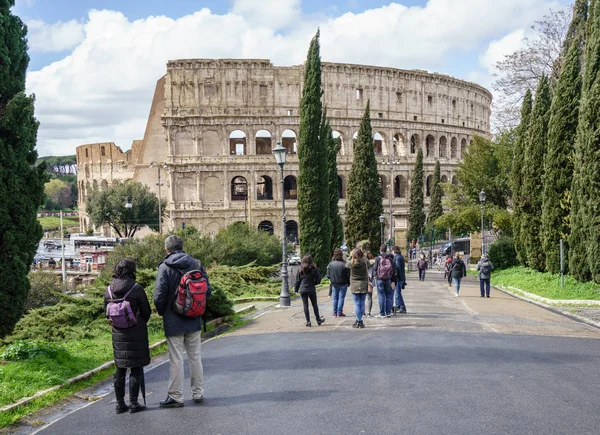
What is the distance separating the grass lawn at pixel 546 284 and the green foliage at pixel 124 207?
123ft

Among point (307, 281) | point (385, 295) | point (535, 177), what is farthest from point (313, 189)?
point (307, 281)

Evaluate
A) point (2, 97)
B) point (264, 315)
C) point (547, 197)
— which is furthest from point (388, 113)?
point (2, 97)

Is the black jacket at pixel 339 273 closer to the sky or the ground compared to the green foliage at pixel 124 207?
closer to the ground

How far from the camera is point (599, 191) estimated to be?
1584 cm

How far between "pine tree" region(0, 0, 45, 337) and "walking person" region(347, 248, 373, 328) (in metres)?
5.41

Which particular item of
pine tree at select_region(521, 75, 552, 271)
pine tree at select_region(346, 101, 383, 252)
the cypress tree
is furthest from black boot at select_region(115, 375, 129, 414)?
pine tree at select_region(346, 101, 383, 252)

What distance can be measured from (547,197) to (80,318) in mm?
16201

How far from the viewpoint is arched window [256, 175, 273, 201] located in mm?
58209

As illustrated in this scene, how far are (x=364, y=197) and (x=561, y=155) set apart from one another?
1523 centimetres

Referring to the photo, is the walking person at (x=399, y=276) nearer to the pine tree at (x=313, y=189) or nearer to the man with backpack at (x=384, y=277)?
the man with backpack at (x=384, y=277)

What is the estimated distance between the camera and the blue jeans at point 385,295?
39.7 ft

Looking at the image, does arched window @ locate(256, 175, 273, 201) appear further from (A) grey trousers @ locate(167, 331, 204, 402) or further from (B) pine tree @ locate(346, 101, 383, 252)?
(A) grey trousers @ locate(167, 331, 204, 402)

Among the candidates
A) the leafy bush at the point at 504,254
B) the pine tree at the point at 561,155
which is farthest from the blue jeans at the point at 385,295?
the leafy bush at the point at 504,254

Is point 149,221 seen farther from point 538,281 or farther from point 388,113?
point 538,281
